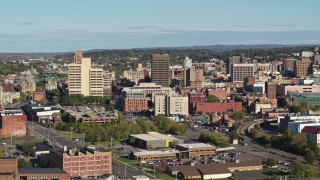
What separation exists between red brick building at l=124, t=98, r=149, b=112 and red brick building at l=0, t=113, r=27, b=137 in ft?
59.9

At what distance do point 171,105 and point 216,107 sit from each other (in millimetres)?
5144

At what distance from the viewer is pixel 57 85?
86.6 meters

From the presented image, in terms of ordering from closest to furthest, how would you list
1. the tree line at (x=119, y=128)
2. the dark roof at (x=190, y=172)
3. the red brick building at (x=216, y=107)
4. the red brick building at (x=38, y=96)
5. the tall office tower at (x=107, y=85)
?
the dark roof at (x=190, y=172), the tree line at (x=119, y=128), the red brick building at (x=216, y=107), the red brick building at (x=38, y=96), the tall office tower at (x=107, y=85)

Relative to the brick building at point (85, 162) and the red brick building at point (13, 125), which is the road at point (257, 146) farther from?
the red brick building at point (13, 125)

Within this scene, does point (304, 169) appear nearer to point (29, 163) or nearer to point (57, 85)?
point (29, 163)

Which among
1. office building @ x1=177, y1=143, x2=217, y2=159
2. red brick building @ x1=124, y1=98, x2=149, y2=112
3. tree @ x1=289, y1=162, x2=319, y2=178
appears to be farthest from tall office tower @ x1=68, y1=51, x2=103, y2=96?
tree @ x1=289, y1=162, x2=319, y2=178

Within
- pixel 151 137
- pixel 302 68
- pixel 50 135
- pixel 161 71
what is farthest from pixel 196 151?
pixel 302 68

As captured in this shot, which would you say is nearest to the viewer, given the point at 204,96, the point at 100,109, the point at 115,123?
the point at 115,123

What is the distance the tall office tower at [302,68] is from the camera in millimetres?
94031

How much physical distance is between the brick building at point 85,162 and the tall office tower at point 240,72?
55.7 meters

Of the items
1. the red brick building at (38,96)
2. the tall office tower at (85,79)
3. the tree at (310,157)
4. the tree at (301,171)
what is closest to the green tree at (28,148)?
the tree at (310,157)

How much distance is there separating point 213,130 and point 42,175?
2556cm

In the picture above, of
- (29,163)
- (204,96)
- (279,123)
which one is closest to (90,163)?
(29,163)

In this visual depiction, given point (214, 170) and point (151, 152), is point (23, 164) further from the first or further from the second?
point (214, 170)
